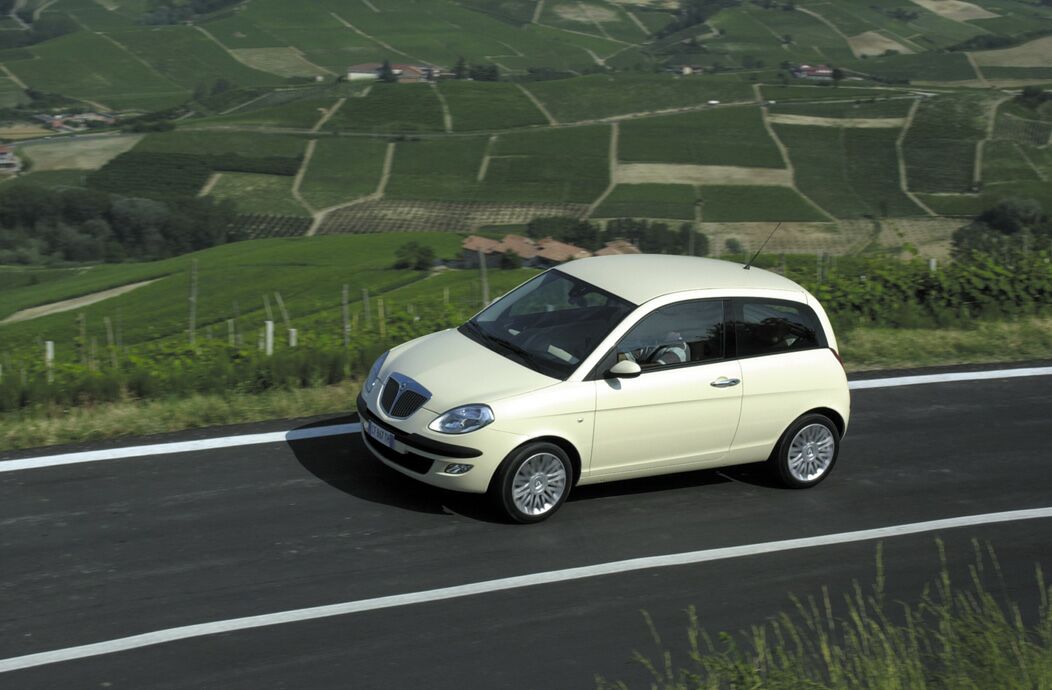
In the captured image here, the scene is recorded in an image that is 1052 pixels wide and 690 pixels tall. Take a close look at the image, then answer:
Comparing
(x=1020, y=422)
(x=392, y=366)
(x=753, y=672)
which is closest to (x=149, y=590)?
(x=392, y=366)

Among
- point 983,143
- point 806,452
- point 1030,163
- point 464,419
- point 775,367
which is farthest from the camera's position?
point 983,143

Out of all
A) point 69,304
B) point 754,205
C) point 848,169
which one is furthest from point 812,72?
point 69,304

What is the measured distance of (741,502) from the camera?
8.67 meters

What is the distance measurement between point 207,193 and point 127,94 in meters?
50.5

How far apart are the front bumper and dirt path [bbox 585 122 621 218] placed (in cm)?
8557

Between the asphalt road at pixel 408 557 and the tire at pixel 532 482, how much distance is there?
0.18 m

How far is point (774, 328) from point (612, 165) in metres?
101

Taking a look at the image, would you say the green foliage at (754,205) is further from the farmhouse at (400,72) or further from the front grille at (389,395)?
the front grille at (389,395)

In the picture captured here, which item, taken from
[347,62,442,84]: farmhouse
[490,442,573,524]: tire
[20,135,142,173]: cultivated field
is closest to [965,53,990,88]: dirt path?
[347,62,442,84]: farmhouse

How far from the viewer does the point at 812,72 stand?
142125 millimetres

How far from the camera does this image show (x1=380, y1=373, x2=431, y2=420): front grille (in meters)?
7.97

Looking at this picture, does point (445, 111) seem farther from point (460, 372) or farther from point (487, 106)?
point (460, 372)

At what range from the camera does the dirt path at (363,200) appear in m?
95.8

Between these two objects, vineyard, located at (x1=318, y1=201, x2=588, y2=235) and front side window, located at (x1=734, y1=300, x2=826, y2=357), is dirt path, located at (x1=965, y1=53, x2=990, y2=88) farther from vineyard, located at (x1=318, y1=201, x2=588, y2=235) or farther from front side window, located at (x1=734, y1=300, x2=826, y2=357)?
front side window, located at (x1=734, y1=300, x2=826, y2=357)
